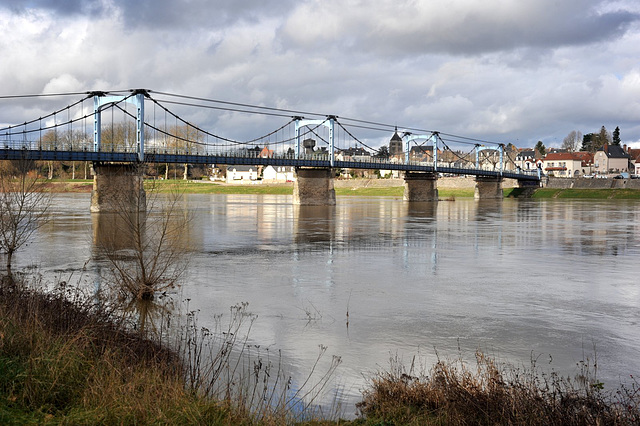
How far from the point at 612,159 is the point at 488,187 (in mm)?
67532

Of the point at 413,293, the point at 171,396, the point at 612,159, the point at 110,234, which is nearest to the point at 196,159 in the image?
the point at 110,234

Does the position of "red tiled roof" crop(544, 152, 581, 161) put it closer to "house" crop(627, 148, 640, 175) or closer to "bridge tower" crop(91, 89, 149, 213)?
"house" crop(627, 148, 640, 175)

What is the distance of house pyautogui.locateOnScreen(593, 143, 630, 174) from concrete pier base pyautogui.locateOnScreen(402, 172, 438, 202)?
8755 centimetres

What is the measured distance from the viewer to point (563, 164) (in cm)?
17850

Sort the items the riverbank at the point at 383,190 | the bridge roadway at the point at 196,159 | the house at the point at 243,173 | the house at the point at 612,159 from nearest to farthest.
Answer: the bridge roadway at the point at 196,159
the riverbank at the point at 383,190
the house at the point at 612,159
the house at the point at 243,173

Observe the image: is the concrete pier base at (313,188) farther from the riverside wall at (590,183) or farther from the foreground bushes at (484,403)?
the foreground bushes at (484,403)

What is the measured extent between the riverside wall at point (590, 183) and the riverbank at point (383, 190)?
153 centimetres

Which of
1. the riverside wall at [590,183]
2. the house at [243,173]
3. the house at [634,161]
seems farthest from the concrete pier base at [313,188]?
the house at [634,161]

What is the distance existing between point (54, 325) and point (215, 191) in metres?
127

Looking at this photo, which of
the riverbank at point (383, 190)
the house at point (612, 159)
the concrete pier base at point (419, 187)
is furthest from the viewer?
the house at point (612, 159)

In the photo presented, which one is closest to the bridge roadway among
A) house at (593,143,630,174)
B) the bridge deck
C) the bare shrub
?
the bridge deck

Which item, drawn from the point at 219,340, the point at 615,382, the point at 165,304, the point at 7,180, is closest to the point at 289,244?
the point at 7,180

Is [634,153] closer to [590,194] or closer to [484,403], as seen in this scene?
[590,194]

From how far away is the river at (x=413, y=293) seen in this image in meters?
12.2
